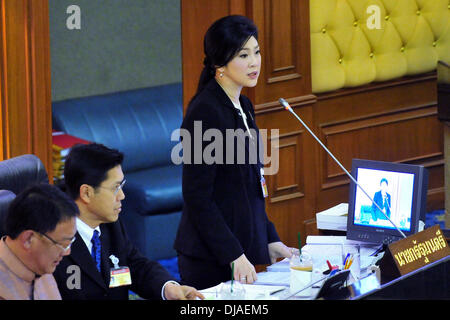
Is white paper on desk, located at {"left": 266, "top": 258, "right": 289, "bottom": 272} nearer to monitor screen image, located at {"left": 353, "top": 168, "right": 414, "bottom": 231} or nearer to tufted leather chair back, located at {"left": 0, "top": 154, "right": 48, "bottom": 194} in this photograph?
monitor screen image, located at {"left": 353, "top": 168, "right": 414, "bottom": 231}

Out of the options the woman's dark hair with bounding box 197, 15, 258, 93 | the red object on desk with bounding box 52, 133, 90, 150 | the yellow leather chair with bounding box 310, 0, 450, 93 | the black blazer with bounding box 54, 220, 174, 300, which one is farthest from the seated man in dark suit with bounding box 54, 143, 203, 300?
the yellow leather chair with bounding box 310, 0, 450, 93

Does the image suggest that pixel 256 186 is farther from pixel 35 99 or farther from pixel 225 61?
pixel 35 99

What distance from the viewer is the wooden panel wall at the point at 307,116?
5.22m

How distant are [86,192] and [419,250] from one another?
3.65ft

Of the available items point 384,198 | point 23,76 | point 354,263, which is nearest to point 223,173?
point 354,263

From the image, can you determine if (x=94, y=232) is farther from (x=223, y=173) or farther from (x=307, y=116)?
(x=307, y=116)

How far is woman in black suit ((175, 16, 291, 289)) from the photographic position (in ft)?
11.4

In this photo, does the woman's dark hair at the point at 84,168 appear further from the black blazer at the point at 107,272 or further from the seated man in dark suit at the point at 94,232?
the black blazer at the point at 107,272

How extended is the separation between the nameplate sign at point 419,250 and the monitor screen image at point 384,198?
0.47 meters

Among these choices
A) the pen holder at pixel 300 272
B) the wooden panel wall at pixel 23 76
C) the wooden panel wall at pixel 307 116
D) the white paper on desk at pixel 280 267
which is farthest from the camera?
the wooden panel wall at pixel 307 116

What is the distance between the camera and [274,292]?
332 centimetres

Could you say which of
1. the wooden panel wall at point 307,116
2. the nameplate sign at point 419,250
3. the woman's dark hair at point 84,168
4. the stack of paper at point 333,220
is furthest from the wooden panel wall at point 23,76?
the nameplate sign at point 419,250

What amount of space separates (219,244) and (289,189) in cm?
208

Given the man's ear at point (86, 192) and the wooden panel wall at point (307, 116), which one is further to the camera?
the wooden panel wall at point (307, 116)
